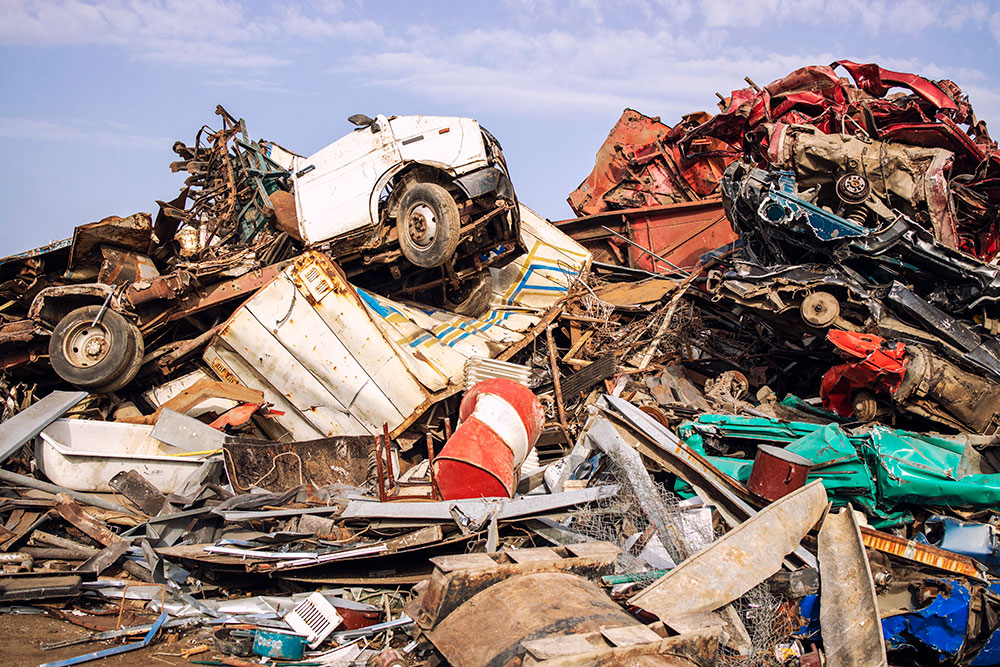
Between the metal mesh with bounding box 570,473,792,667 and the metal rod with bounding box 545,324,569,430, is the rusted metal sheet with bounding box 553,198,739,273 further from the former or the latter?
the metal mesh with bounding box 570,473,792,667

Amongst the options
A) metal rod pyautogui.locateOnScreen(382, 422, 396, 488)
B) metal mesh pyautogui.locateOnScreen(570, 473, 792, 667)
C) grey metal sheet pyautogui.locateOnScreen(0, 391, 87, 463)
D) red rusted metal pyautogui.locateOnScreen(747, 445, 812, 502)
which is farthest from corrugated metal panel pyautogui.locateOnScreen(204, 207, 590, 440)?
red rusted metal pyautogui.locateOnScreen(747, 445, 812, 502)

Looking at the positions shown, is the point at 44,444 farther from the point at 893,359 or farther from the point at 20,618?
the point at 893,359

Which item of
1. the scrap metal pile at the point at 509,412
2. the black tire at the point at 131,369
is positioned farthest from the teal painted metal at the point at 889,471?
the black tire at the point at 131,369

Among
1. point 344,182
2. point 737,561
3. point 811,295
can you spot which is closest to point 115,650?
point 737,561

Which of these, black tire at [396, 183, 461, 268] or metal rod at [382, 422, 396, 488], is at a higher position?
black tire at [396, 183, 461, 268]

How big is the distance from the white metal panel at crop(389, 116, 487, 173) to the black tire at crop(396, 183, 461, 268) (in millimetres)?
324

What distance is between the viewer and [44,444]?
6.06m

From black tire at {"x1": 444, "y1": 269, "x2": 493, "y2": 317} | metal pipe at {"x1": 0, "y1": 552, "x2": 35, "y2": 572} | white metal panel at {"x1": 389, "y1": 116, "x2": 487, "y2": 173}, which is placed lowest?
metal pipe at {"x1": 0, "y1": 552, "x2": 35, "y2": 572}

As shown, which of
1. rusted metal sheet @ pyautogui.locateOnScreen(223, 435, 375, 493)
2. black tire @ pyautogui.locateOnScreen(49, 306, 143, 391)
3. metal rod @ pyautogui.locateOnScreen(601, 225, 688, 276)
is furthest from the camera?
metal rod @ pyautogui.locateOnScreen(601, 225, 688, 276)

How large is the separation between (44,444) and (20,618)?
7.72ft

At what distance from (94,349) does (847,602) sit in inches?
266

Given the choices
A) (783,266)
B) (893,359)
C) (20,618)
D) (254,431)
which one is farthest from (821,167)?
(20,618)

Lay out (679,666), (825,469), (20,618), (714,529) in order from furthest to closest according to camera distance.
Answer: (825,469) < (714,529) < (20,618) < (679,666)

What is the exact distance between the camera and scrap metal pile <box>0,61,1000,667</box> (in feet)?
12.5
